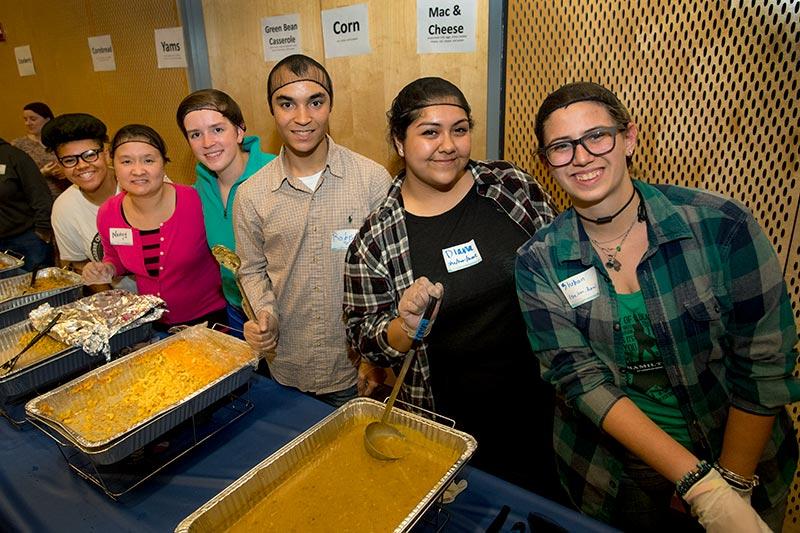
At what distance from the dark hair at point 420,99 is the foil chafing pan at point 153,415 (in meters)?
0.89

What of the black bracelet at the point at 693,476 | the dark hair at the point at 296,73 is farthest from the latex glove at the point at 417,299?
the dark hair at the point at 296,73

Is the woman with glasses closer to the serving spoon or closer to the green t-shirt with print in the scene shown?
the green t-shirt with print

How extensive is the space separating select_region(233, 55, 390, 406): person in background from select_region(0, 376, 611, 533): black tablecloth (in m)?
0.37

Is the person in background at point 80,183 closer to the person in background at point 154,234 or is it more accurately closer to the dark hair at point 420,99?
the person in background at point 154,234

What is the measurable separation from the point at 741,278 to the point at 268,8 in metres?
2.83

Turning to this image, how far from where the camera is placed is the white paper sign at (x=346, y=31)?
2537mm

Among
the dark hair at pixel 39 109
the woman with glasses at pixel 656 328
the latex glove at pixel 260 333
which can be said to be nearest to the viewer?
the woman with glasses at pixel 656 328

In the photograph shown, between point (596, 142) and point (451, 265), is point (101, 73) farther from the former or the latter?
point (596, 142)

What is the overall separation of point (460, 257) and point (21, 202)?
410 centimetres

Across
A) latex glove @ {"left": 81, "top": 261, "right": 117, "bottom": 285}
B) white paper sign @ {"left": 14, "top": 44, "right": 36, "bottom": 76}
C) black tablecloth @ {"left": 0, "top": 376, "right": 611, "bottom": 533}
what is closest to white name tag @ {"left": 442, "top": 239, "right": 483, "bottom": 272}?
black tablecloth @ {"left": 0, "top": 376, "right": 611, "bottom": 533}

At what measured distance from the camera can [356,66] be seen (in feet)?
8.66

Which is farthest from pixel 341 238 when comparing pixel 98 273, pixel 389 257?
pixel 98 273

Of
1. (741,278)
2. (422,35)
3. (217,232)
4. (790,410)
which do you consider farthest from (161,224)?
(790,410)

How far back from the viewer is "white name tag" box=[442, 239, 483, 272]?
5.00 feet
